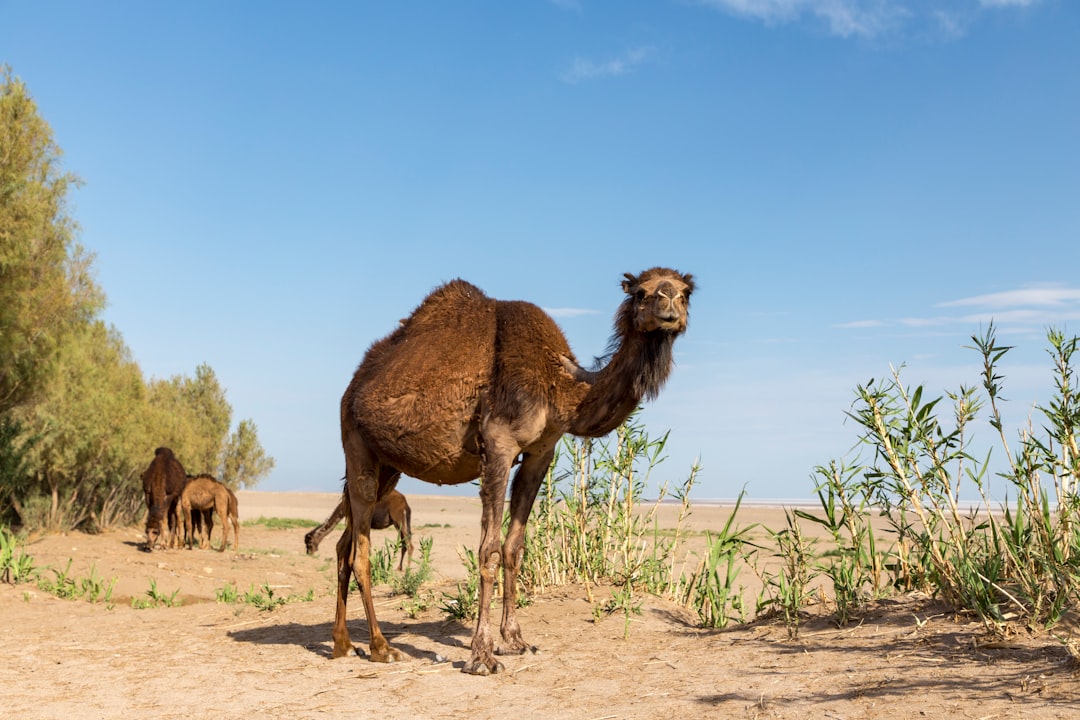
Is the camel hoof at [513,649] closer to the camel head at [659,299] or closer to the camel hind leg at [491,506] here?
the camel hind leg at [491,506]

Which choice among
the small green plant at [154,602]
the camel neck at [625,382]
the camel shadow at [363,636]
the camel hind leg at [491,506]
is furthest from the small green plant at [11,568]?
the camel neck at [625,382]

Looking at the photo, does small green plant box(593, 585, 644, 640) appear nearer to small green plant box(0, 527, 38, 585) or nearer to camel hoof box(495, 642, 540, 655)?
camel hoof box(495, 642, 540, 655)

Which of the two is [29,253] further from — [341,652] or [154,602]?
[341,652]

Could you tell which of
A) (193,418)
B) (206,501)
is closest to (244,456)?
(193,418)

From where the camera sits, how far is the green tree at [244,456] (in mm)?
40438

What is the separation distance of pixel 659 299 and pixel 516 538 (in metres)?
2.29

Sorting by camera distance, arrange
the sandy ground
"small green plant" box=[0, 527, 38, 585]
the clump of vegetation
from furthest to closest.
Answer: "small green plant" box=[0, 527, 38, 585] < the clump of vegetation < the sandy ground

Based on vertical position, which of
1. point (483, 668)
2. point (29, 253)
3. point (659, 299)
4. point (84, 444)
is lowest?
point (483, 668)

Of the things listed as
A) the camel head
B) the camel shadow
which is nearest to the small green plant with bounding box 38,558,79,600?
the camel shadow

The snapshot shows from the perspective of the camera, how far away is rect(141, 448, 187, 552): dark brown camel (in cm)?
2145

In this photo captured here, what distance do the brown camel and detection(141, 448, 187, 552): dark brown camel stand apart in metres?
15.4

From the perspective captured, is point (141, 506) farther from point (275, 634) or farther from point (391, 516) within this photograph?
point (275, 634)

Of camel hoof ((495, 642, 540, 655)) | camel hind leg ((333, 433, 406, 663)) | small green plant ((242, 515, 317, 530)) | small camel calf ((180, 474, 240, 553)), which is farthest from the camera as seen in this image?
small green plant ((242, 515, 317, 530))

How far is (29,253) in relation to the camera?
18.1m
